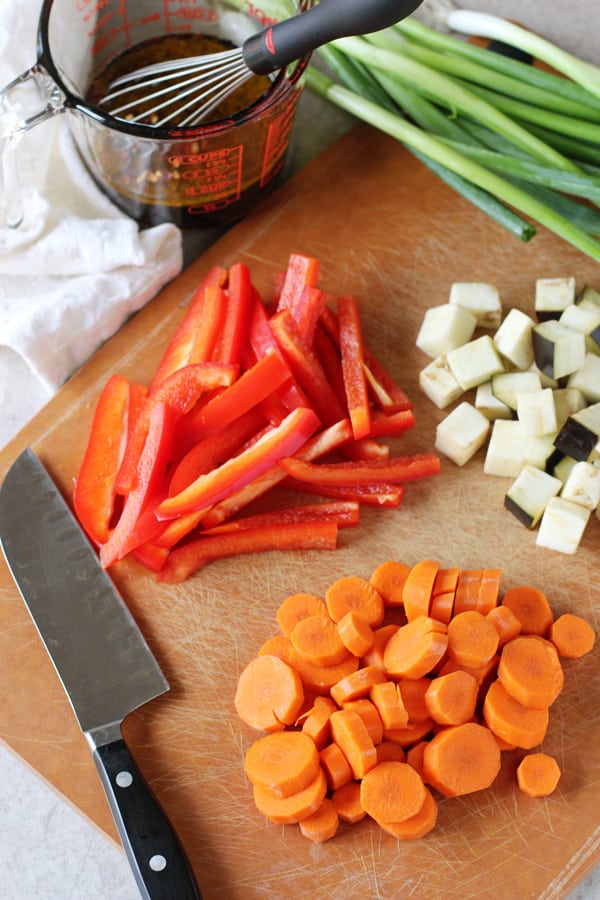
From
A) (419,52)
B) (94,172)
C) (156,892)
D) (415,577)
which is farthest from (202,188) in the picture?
(156,892)

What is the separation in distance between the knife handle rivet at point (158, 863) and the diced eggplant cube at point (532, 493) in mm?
1126

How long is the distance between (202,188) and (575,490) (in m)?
1.22

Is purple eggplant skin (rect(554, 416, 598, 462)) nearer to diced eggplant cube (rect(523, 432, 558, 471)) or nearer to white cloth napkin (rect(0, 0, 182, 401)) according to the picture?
diced eggplant cube (rect(523, 432, 558, 471))

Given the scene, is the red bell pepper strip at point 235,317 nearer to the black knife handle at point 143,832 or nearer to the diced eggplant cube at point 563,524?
the diced eggplant cube at point 563,524

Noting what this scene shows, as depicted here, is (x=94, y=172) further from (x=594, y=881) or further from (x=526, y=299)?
(x=594, y=881)

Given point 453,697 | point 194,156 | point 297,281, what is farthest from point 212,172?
point 453,697

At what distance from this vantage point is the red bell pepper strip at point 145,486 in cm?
222

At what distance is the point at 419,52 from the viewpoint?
270cm

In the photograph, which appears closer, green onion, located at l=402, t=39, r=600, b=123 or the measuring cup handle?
the measuring cup handle

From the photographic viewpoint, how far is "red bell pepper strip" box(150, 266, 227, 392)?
2.43 metres

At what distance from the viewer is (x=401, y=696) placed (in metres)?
2.06

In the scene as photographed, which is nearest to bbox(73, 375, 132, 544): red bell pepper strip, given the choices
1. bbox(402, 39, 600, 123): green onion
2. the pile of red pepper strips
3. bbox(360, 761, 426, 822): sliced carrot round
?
the pile of red pepper strips

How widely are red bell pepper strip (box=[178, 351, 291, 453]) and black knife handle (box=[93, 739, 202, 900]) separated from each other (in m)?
0.72

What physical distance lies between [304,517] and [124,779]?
73 cm
